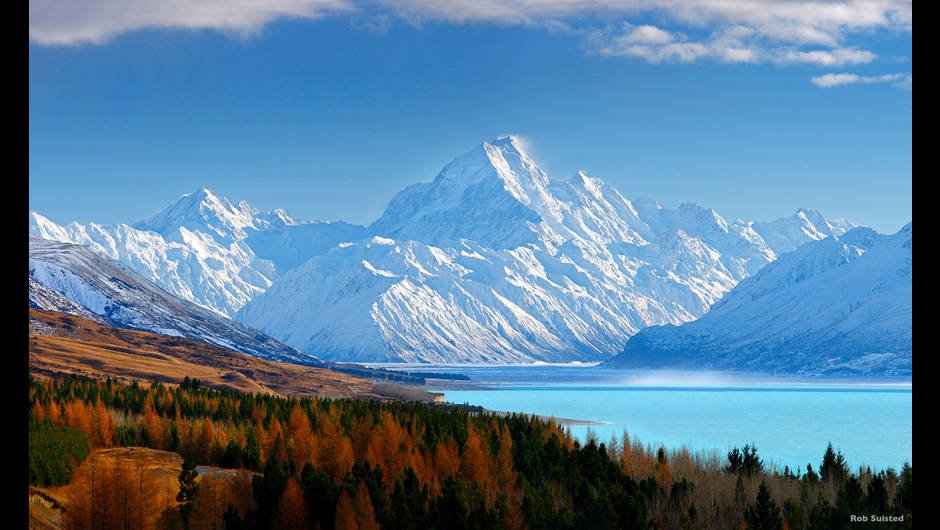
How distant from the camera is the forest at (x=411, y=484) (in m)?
35.4

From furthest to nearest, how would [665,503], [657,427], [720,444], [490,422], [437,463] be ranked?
[657,427]
[720,444]
[490,422]
[437,463]
[665,503]

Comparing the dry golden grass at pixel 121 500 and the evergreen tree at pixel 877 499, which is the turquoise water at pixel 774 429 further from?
the dry golden grass at pixel 121 500

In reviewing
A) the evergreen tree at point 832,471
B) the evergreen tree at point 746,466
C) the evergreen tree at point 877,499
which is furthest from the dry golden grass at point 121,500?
the evergreen tree at point 832,471

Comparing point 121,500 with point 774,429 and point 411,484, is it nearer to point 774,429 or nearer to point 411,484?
point 411,484

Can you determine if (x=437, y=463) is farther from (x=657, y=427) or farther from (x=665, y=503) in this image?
(x=657, y=427)

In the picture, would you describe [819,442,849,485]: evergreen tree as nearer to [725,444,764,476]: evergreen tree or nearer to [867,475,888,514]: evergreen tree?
[725,444,764,476]: evergreen tree

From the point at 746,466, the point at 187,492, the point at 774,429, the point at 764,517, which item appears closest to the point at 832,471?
the point at 746,466
